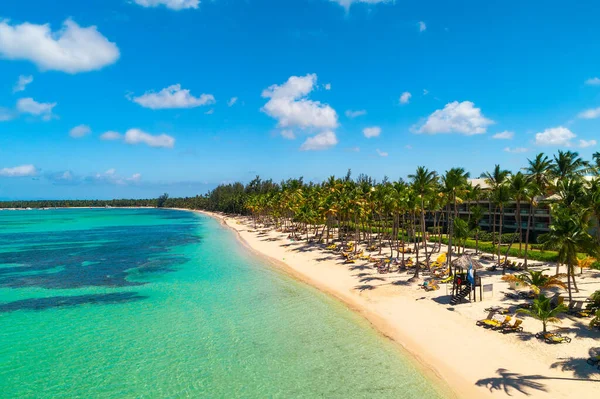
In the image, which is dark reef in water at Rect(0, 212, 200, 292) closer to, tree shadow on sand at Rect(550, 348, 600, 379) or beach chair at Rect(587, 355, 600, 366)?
tree shadow on sand at Rect(550, 348, 600, 379)

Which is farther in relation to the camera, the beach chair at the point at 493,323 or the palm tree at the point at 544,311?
the beach chair at the point at 493,323

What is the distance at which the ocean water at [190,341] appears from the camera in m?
17.9

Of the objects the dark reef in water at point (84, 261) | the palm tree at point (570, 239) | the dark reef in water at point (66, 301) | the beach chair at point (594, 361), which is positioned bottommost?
the dark reef in water at point (66, 301)

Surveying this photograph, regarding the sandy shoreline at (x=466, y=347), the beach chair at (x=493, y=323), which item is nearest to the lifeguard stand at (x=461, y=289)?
the sandy shoreline at (x=466, y=347)

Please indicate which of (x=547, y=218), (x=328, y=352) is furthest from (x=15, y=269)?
(x=547, y=218)

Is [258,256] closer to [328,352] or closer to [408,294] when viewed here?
[408,294]

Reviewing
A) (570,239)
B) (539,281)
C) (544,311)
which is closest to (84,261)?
(539,281)

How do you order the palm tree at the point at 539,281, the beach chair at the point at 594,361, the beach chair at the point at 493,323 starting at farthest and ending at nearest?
the palm tree at the point at 539,281, the beach chair at the point at 493,323, the beach chair at the point at 594,361

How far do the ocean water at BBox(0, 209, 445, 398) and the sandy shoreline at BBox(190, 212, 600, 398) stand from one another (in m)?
1.52

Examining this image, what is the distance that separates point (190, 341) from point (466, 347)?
1682cm

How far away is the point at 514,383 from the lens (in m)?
16.2

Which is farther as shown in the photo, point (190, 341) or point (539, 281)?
point (539, 281)

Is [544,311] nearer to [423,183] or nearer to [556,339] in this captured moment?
[556,339]

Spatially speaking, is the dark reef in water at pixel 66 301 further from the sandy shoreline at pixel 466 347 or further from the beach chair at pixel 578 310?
the beach chair at pixel 578 310
